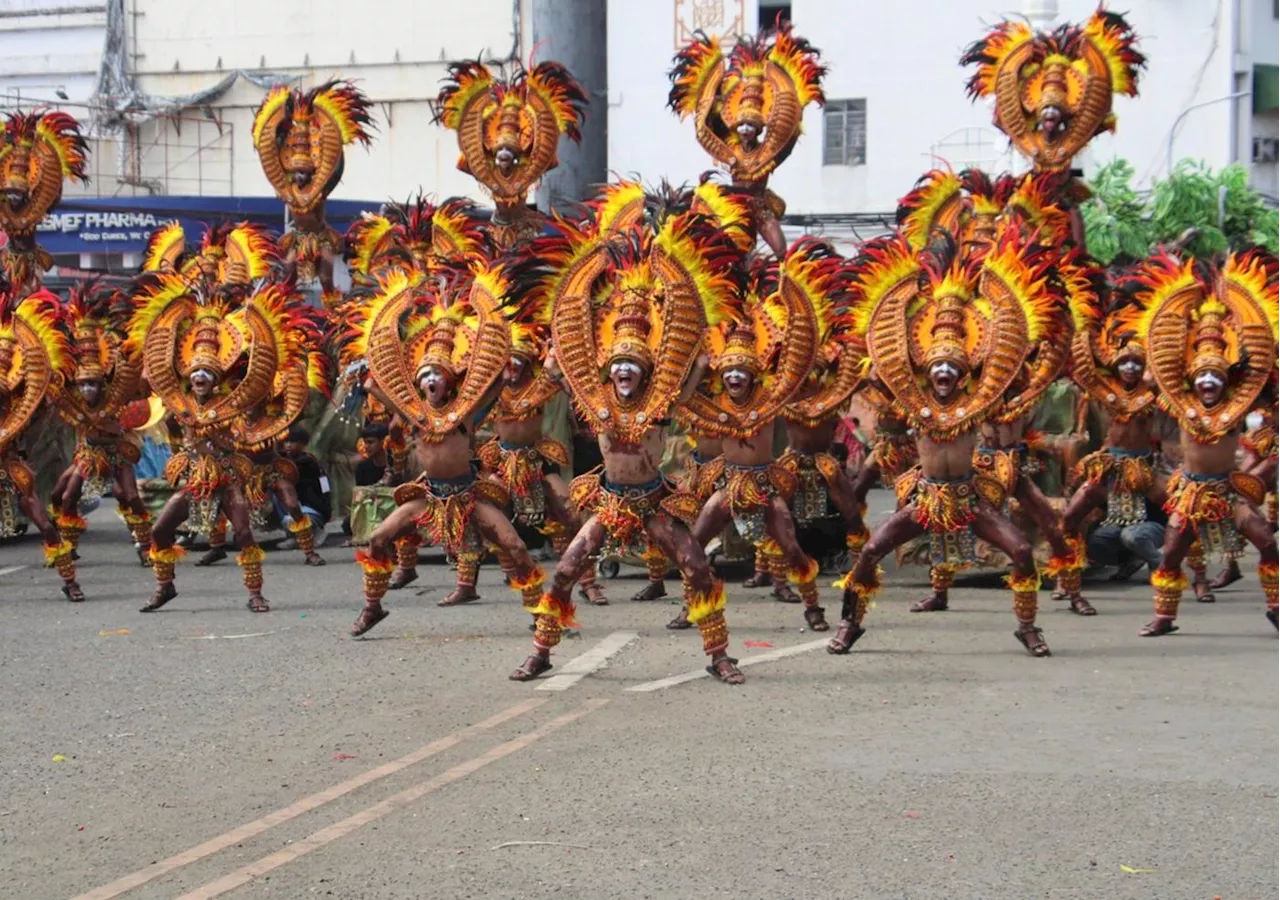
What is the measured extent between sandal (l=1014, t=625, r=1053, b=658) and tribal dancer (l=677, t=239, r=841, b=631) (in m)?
1.45

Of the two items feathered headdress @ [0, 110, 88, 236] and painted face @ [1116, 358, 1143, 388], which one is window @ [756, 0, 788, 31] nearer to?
feathered headdress @ [0, 110, 88, 236]

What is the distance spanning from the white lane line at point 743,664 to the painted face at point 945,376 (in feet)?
5.70

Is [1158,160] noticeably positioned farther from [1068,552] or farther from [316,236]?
[1068,552]

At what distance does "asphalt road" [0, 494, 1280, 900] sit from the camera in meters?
6.34

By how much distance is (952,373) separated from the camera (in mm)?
10305

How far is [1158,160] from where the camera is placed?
29.5 meters

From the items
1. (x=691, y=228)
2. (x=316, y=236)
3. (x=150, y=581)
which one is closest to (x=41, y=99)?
(x=316, y=236)

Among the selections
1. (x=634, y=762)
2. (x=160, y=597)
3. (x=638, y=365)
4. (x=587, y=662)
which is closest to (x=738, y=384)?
(x=638, y=365)

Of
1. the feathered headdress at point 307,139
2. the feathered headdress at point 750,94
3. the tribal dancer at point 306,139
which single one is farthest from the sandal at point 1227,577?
the feathered headdress at point 307,139

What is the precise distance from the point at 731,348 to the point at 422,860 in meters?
5.22

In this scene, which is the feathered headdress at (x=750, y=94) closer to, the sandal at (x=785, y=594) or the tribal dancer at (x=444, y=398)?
the sandal at (x=785, y=594)

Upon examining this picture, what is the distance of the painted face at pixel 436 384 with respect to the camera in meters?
10.7

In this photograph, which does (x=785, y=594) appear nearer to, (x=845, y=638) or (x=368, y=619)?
(x=845, y=638)

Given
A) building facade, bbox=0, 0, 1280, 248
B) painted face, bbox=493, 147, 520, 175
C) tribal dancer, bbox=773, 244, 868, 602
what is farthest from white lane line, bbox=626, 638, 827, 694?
building facade, bbox=0, 0, 1280, 248
